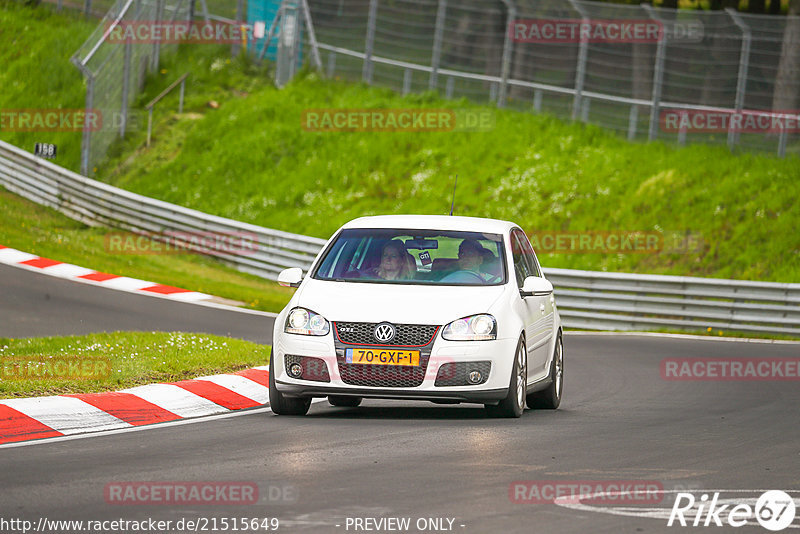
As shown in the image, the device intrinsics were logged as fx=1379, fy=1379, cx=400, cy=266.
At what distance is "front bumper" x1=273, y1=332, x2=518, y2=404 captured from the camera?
10484 mm

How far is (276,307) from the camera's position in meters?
23.7

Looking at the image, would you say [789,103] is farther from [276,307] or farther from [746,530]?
[746,530]

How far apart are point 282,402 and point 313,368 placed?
61 cm

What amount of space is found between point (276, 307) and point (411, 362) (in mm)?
13394

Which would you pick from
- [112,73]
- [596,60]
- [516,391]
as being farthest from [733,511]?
[112,73]

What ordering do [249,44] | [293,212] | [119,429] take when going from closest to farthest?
[119,429] < [293,212] < [249,44]

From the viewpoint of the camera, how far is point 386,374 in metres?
10.5

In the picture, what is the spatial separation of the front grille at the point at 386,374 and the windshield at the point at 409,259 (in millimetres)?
940

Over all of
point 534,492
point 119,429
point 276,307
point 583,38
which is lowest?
point 276,307

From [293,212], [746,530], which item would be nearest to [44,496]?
[746,530]

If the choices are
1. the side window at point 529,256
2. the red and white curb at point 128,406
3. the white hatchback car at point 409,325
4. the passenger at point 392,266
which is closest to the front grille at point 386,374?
the white hatchback car at point 409,325

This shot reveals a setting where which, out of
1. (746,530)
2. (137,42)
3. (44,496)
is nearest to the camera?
(746,530)

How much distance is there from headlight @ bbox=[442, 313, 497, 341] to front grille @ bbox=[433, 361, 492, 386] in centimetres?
20

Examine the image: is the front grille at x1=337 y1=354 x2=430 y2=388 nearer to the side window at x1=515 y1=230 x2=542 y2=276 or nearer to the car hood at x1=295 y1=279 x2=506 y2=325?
the car hood at x1=295 y1=279 x2=506 y2=325
